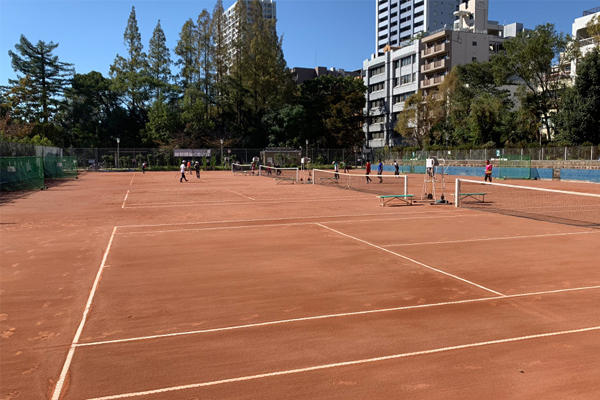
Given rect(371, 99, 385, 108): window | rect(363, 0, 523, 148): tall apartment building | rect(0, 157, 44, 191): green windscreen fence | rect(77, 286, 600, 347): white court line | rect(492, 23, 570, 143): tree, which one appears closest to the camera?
rect(77, 286, 600, 347): white court line

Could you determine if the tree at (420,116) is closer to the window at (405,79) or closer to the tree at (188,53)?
the window at (405,79)

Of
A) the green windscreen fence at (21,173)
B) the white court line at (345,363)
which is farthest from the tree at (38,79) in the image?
the white court line at (345,363)

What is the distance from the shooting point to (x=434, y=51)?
82375 mm

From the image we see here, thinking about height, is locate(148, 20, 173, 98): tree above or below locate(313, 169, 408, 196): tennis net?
above

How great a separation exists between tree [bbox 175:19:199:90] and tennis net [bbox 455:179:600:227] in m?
76.6

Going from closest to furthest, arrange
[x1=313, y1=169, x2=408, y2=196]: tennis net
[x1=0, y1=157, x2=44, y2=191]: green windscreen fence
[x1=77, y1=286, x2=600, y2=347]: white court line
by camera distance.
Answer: [x1=77, y1=286, x2=600, y2=347]: white court line, [x1=313, y1=169, x2=408, y2=196]: tennis net, [x1=0, y1=157, x2=44, y2=191]: green windscreen fence

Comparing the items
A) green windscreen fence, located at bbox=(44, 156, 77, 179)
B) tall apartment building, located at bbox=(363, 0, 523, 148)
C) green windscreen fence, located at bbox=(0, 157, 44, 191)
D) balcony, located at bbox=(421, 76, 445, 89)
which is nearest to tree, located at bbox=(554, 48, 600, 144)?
tall apartment building, located at bbox=(363, 0, 523, 148)

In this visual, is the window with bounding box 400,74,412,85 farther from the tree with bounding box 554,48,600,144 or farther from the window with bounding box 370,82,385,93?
the tree with bounding box 554,48,600,144

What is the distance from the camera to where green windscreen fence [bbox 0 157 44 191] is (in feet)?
103

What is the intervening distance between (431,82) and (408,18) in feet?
229

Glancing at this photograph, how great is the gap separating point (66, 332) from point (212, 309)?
2.01 m

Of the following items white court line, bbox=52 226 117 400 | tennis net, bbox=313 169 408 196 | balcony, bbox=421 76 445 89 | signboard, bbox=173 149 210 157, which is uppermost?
balcony, bbox=421 76 445 89

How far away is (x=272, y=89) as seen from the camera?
299 feet

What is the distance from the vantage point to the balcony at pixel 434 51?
3172 inches
